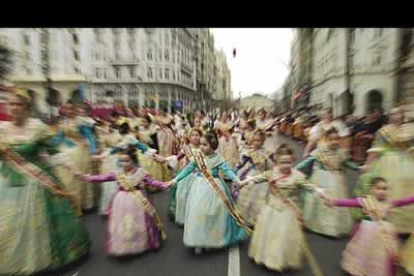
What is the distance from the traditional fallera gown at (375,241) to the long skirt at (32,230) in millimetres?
2595

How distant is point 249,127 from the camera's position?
236 inches

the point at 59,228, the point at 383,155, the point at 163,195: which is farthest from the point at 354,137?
the point at 59,228

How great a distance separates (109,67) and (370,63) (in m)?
8.96

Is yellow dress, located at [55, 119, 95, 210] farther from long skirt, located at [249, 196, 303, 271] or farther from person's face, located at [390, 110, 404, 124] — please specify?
person's face, located at [390, 110, 404, 124]

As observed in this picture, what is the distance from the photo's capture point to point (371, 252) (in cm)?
246

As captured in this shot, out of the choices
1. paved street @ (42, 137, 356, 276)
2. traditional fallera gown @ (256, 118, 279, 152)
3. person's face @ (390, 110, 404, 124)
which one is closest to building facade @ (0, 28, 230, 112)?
paved street @ (42, 137, 356, 276)

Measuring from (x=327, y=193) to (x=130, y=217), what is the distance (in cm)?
255

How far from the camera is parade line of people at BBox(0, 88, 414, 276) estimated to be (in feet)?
8.24

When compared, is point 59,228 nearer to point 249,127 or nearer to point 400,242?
point 400,242

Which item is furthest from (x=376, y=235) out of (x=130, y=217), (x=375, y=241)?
(x=130, y=217)

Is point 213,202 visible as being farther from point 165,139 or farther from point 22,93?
point 165,139

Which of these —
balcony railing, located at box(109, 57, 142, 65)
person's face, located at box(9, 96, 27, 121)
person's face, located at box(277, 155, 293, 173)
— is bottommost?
person's face, located at box(277, 155, 293, 173)

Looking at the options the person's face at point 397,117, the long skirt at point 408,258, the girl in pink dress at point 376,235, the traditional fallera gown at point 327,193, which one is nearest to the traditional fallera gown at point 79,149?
the traditional fallera gown at point 327,193

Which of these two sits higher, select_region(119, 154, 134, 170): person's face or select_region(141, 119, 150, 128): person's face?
select_region(141, 119, 150, 128): person's face
